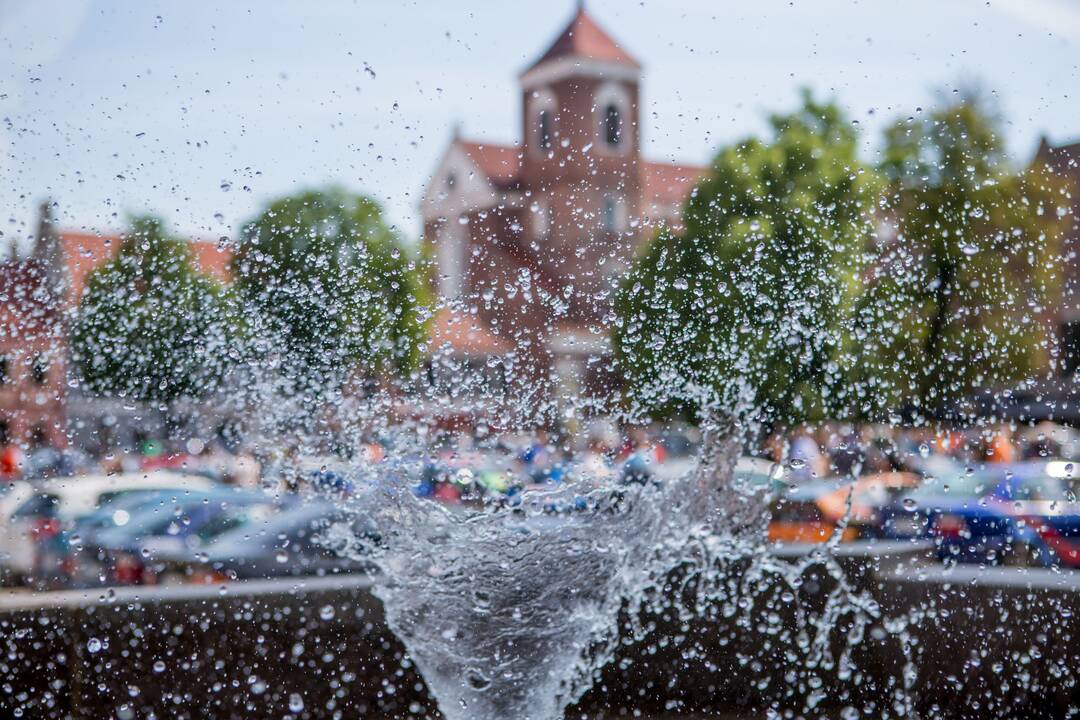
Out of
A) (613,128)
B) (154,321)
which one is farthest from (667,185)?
(154,321)

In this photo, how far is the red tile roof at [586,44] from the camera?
23.2 meters

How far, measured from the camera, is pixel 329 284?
8.59 meters

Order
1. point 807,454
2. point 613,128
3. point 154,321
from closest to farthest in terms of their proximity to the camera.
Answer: point 154,321 → point 807,454 → point 613,128

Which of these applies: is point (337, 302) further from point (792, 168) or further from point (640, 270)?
point (792, 168)

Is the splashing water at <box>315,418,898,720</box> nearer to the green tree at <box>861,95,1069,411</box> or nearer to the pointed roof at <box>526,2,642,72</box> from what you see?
the green tree at <box>861,95,1069,411</box>

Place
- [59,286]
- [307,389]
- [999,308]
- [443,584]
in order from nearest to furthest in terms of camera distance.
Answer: [443,584] < [59,286] < [307,389] < [999,308]

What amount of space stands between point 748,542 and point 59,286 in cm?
480

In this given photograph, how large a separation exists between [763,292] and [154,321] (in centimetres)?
870

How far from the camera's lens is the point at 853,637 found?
5543 mm

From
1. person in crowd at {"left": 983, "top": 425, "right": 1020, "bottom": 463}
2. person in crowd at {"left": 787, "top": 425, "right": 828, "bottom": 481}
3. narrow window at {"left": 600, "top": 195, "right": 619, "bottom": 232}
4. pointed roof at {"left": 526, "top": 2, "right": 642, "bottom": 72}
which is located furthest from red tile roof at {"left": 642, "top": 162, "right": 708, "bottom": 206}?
person in crowd at {"left": 983, "top": 425, "right": 1020, "bottom": 463}

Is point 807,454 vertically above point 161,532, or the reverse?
point 161,532

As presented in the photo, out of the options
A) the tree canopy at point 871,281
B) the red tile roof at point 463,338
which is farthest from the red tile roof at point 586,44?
the red tile roof at point 463,338

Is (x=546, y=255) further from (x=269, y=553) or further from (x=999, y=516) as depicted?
(x=999, y=516)

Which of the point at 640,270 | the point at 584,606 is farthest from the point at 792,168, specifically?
the point at 584,606
